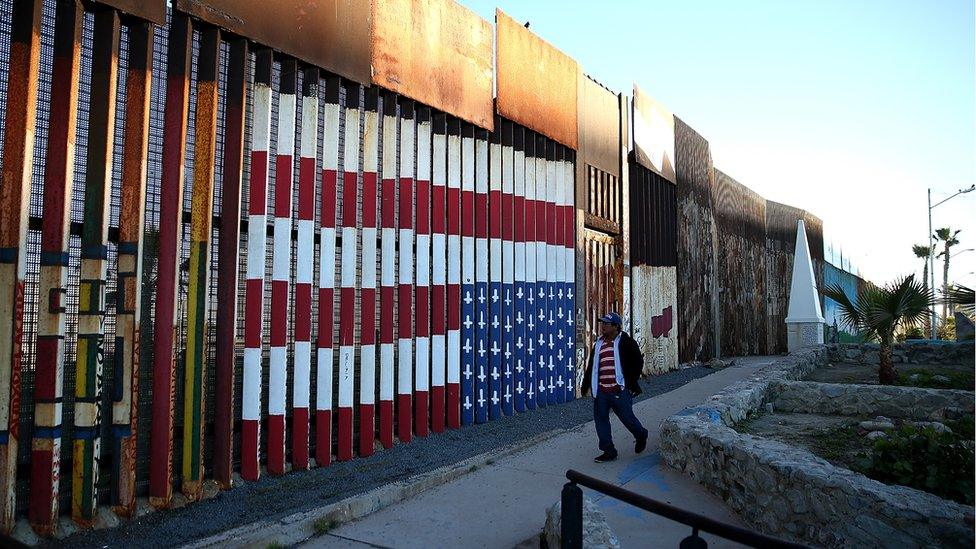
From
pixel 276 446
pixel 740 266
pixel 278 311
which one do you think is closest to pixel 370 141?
pixel 278 311

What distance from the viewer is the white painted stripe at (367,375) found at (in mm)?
7047

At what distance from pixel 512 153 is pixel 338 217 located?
12.3 ft

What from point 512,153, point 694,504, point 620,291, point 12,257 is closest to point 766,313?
point 620,291

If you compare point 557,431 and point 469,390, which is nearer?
point 557,431

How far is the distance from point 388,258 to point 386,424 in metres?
1.85

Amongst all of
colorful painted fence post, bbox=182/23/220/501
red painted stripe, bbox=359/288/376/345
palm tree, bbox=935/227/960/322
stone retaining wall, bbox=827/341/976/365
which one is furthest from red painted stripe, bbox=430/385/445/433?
palm tree, bbox=935/227/960/322

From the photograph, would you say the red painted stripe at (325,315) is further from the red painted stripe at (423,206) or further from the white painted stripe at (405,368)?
Answer: the red painted stripe at (423,206)

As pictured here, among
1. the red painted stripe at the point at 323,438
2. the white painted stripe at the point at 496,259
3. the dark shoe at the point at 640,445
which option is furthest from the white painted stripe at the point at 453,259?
the dark shoe at the point at 640,445

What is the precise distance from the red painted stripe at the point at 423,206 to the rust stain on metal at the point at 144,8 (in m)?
3.41

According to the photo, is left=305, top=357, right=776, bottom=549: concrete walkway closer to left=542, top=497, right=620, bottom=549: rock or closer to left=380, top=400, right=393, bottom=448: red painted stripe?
left=542, top=497, right=620, bottom=549: rock

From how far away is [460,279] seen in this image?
8.84 metres

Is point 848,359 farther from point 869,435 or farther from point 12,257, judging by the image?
point 12,257

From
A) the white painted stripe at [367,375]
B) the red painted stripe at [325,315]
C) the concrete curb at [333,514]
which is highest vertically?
the red painted stripe at [325,315]

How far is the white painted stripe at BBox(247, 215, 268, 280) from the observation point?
602 cm
